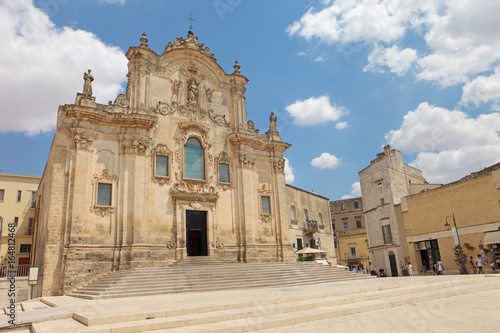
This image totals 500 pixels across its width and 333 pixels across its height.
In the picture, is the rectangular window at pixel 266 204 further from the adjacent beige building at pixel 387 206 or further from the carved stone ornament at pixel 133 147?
the adjacent beige building at pixel 387 206

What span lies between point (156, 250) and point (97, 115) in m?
7.78

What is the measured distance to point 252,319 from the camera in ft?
25.0

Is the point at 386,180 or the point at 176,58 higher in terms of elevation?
the point at 176,58

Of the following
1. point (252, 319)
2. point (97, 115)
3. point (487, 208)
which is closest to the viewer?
point (252, 319)

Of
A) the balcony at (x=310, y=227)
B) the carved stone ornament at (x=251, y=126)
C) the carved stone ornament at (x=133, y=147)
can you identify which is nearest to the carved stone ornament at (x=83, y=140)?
the carved stone ornament at (x=133, y=147)

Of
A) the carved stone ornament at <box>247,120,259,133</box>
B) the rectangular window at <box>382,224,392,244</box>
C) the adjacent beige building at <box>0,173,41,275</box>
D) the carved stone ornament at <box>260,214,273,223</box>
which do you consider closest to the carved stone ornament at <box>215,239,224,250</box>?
the carved stone ornament at <box>260,214,273,223</box>

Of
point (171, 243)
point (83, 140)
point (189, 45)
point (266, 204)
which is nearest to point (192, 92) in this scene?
point (189, 45)

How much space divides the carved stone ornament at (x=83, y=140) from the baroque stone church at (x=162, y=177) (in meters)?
0.05

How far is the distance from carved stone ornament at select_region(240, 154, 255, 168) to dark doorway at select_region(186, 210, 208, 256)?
4263 mm

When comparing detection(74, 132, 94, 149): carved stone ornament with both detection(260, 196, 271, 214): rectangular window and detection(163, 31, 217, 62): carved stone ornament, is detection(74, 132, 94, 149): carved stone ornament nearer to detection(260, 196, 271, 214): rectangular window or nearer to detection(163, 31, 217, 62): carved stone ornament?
detection(163, 31, 217, 62): carved stone ornament

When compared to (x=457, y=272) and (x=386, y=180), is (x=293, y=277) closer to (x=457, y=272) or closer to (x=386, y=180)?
(x=457, y=272)

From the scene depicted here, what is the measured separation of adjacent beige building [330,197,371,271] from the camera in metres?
50.3

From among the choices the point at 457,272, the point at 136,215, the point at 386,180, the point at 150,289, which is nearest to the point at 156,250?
the point at 136,215

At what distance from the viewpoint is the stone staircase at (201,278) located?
14685 mm
